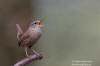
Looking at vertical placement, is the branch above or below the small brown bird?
below

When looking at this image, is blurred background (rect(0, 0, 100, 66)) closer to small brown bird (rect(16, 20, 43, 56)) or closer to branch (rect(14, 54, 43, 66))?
small brown bird (rect(16, 20, 43, 56))

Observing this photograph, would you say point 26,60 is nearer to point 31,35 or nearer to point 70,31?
point 31,35

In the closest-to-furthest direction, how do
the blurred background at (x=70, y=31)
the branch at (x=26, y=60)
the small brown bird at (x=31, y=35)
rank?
1. the branch at (x=26, y=60)
2. the small brown bird at (x=31, y=35)
3. the blurred background at (x=70, y=31)

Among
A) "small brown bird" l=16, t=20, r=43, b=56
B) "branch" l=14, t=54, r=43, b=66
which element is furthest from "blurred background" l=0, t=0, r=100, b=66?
"branch" l=14, t=54, r=43, b=66

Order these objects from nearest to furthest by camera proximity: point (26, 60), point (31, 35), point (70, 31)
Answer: point (26, 60) < point (31, 35) < point (70, 31)

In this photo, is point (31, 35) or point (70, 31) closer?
point (31, 35)

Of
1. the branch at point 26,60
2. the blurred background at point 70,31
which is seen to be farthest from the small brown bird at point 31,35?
the blurred background at point 70,31

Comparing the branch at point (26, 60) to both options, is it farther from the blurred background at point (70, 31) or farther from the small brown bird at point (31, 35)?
the blurred background at point (70, 31)

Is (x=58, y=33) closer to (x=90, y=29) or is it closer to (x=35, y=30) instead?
(x=90, y=29)

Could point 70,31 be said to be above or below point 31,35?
below

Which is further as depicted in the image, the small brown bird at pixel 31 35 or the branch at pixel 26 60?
the small brown bird at pixel 31 35

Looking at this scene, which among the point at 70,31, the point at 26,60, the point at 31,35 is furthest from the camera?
the point at 70,31

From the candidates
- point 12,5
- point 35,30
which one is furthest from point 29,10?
point 35,30

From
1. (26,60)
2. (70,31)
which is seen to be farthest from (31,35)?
(70,31)
